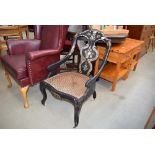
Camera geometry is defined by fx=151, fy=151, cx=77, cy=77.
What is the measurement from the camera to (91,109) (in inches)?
77.5

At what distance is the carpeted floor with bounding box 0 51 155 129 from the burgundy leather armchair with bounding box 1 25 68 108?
0.63ft

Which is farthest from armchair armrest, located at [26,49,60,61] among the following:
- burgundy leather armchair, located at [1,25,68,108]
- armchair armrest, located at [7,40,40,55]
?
armchair armrest, located at [7,40,40,55]

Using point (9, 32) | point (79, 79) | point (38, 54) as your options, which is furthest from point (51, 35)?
point (9, 32)

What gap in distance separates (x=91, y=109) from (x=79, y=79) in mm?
448

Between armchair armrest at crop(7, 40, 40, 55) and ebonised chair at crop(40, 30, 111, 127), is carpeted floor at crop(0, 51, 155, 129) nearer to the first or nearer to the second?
ebonised chair at crop(40, 30, 111, 127)

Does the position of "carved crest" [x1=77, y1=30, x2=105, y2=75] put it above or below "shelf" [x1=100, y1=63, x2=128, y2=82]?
above

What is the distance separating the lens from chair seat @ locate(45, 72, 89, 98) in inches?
63.4

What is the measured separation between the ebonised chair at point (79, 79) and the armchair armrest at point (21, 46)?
64 cm

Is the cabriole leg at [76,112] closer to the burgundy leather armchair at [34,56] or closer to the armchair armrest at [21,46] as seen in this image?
the burgundy leather armchair at [34,56]

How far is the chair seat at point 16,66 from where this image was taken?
1.76 meters

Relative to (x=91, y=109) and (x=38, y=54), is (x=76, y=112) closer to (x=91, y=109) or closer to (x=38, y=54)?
(x=91, y=109)
